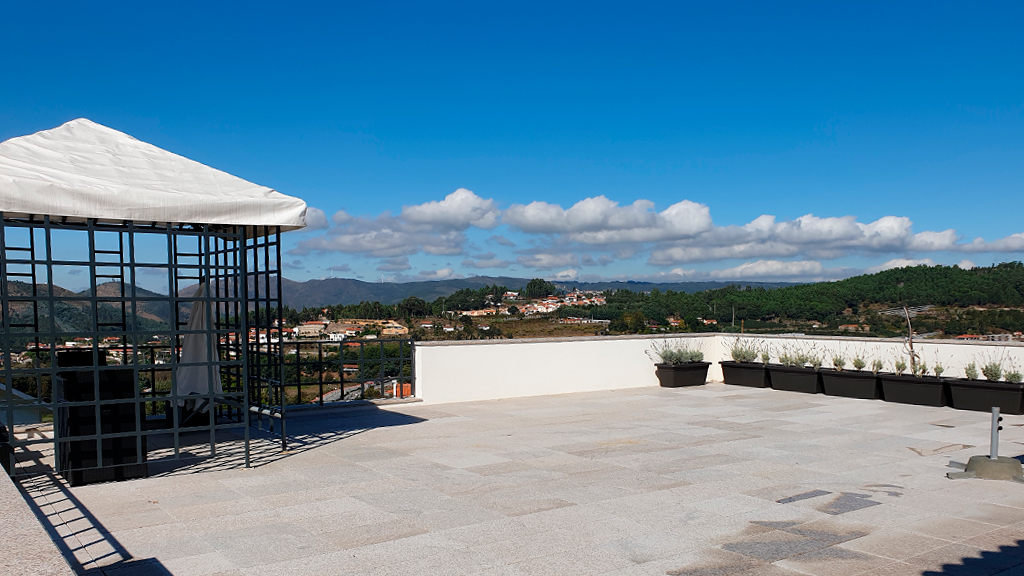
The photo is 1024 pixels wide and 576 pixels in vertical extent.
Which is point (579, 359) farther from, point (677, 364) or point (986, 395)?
point (986, 395)

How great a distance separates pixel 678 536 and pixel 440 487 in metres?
2.02

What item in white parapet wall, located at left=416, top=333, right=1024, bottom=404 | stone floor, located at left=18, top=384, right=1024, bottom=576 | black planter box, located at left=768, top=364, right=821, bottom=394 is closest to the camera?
stone floor, located at left=18, top=384, right=1024, bottom=576

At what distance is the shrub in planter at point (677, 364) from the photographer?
41.3 ft

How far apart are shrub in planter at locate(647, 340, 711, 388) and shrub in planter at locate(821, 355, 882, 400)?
6.93 feet

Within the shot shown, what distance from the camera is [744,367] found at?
12734 millimetres

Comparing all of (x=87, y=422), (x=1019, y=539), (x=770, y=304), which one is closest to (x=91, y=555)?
(x=87, y=422)

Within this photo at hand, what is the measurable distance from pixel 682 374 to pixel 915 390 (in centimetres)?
364

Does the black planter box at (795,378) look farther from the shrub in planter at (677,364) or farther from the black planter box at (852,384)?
the shrub in planter at (677,364)

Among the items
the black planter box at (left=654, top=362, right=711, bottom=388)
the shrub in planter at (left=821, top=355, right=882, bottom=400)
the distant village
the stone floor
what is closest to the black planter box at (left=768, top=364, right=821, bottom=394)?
the shrub in planter at (left=821, top=355, right=882, bottom=400)

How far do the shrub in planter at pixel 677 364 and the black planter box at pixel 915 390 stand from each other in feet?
9.99

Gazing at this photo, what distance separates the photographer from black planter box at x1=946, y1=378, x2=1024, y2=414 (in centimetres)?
936

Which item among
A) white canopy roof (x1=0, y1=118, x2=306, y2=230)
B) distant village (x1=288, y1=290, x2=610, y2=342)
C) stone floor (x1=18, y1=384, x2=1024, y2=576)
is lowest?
stone floor (x1=18, y1=384, x2=1024, y2=576)

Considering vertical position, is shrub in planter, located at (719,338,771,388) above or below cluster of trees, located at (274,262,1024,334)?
below

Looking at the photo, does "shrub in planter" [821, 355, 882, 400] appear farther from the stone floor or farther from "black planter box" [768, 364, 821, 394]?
the stone floor
